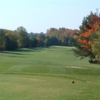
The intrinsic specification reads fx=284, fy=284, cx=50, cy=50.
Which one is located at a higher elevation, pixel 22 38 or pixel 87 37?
pixel 22 38

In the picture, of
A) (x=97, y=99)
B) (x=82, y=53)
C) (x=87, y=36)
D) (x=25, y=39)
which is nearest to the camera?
(x=97, y=99)

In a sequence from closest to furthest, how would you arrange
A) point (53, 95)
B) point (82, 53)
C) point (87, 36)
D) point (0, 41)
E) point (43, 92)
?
Answer: point (53, 95)
point (43, 92)
point (87, 36)
point (82, 53)
point (0, 41)

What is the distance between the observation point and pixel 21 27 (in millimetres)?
164750

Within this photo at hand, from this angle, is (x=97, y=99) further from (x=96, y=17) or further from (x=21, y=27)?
(x=21, y=27)

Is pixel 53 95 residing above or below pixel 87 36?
Answer: below

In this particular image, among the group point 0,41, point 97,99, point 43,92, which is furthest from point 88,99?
point 0,41

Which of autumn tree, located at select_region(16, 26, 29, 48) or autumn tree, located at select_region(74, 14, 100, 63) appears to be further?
autumn tree, located at select_region(16, 26, 29, 48)

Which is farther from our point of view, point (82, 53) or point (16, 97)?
point (82, 53)

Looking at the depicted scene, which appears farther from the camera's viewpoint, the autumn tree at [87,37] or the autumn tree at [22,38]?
the autumn tree at [22,38]

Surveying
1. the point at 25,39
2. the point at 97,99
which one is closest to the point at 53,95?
the point at 97,99

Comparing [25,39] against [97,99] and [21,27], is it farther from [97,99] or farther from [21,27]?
[97,99]

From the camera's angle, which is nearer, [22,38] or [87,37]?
[87,37]

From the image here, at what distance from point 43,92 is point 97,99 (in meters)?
3.74

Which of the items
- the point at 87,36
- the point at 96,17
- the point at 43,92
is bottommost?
the point at 43,92
